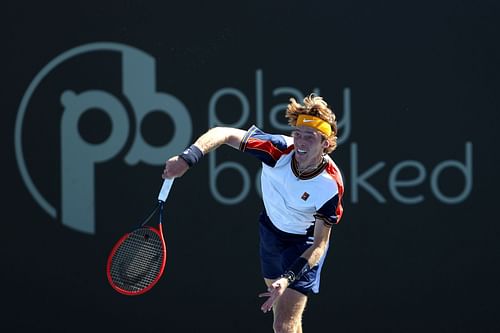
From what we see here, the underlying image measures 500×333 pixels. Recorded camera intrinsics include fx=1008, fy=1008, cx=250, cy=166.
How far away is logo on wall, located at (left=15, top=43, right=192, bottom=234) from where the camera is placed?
22.0ft

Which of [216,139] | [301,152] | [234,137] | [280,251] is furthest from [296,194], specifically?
[216,139]

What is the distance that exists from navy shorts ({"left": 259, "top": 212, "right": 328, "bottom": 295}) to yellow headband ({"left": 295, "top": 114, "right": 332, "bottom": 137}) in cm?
77

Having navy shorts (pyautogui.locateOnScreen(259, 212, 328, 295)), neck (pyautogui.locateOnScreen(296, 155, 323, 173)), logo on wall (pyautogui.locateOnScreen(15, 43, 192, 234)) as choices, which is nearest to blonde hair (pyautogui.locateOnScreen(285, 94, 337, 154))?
neck (pyautogui.locateOnScreen(296, 155, 323, 173))

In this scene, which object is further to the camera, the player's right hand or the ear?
the ear

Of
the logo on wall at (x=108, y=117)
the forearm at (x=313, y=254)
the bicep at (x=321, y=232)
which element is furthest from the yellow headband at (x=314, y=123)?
the logo on wall at (x=108, y=117)

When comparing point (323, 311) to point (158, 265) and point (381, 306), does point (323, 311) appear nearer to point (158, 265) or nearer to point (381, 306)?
point (381, 306)

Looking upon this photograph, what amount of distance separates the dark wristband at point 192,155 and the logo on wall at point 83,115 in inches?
82.8

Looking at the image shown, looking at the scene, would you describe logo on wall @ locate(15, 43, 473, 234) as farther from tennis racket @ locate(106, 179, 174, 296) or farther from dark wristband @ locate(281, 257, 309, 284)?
dark wristband @ locate(281, 257, 309, 284)

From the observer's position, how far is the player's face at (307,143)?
514cm

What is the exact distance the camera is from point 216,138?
493 centimetres

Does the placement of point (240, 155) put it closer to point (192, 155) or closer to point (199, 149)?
point (199, 149)

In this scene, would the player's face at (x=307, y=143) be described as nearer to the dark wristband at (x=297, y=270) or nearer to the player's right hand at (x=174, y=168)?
the dark wristband at (x=297, y=270)

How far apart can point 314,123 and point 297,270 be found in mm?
751

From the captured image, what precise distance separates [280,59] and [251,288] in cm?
157
